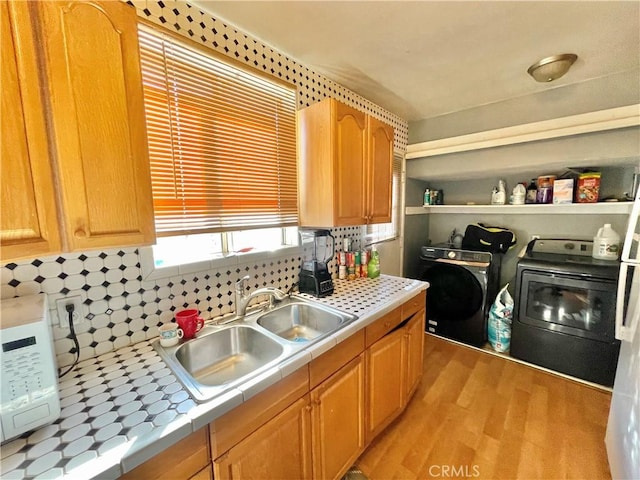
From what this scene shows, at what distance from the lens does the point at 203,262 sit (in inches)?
52.4

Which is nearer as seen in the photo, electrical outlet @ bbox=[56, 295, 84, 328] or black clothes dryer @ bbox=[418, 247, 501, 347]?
electrical outlet @ bbox=[56, 295, 84, 328]

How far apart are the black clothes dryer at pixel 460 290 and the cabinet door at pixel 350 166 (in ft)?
4.45

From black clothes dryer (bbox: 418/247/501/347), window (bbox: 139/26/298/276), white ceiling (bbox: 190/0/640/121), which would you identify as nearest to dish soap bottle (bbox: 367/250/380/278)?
window (bbox: 139/26/298/276)

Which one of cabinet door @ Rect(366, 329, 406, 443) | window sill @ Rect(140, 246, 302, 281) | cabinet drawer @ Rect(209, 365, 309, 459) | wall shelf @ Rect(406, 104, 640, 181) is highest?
wall shelf @ Rect(406, 104, 640, 181)

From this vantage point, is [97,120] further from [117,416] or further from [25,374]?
[117,416]

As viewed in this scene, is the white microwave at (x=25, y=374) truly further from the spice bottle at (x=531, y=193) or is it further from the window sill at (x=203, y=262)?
the spice bottle at (x=531, y=193)

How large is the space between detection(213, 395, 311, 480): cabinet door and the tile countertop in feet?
0.62

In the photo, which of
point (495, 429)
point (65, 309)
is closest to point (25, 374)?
point (65, 309)

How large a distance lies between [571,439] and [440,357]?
99 cm

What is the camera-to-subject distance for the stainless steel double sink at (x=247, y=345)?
1.09 m

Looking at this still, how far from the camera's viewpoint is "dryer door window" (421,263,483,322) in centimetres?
256

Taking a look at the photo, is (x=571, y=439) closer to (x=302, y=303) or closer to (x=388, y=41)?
(x=302, y=303)

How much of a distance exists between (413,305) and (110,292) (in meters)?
1.74

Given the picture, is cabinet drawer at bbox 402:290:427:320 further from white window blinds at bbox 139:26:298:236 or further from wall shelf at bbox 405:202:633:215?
wall shelf at bbox 405:202:633:215
